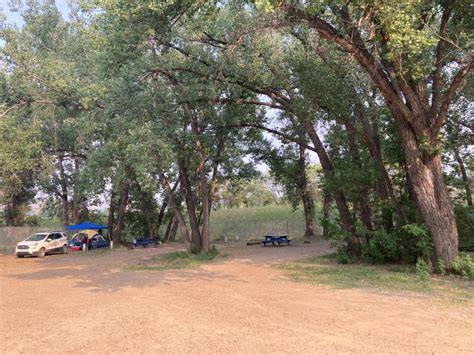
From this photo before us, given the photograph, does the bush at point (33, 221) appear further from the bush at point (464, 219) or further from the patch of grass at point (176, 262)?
the bush at point (464, 219)

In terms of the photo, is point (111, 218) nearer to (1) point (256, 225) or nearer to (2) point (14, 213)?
(2) point (14, 213)

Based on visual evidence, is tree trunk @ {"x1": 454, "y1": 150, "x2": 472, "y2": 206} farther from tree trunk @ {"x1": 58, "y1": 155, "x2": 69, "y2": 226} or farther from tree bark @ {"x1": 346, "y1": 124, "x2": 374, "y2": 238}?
tree trunk @ {"x1": 58, "y1": 155, "x2": 69, "y2": 226}

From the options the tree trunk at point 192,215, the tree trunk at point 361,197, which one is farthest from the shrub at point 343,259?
the tree trunk at point 192,215

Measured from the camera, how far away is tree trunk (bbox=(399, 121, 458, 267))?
12.5 m

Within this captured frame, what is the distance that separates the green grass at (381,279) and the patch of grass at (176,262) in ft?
14.0

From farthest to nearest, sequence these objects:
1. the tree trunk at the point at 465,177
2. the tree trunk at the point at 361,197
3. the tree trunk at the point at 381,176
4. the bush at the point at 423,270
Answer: the tree trunk at the point at 361,197 → the tree trunk at the point at 465,177 → the tree trunk at the point at 381,176 → the bush at the point at 423,270

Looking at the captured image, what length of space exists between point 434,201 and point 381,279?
8.73 feet

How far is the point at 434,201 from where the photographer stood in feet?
41.2

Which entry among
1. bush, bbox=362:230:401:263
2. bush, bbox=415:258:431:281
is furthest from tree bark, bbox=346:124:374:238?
bush, bbox=415:258:431:281

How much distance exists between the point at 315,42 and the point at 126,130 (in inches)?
314

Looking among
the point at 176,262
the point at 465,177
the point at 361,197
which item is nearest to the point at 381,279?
the point at 361,197

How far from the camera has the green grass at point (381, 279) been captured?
398 inches

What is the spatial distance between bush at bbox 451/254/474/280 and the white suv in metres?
23.0

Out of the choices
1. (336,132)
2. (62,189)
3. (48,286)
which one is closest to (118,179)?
(48,286)
